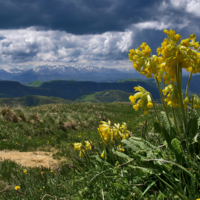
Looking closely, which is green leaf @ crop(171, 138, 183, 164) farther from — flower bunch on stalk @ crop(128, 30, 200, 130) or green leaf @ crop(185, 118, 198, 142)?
flower bunch on stalk @ crop(128, 30, 200, 130)

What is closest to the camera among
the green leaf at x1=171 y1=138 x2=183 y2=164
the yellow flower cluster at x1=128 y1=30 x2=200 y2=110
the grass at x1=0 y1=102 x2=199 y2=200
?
the yellow flower cluster at x1=128 y1=30 x2=200 y2=110

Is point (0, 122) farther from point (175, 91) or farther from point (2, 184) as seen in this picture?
point (175, 91)

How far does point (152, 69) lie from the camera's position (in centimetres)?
202

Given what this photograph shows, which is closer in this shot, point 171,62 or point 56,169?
point 171,62

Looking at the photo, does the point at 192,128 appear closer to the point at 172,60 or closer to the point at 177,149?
the point at 177,149

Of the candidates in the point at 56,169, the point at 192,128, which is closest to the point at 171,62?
the point at 192,128

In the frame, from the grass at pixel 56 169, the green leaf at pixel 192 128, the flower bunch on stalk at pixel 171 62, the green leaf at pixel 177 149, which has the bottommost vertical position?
the grass at pixel 56 169

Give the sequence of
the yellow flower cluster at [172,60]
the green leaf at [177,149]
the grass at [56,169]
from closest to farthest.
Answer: the yellow flower cluster at [172,60], the green leaf at [177,149], the grass at [56,169]

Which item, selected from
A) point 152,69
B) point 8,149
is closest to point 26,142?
point 8,149

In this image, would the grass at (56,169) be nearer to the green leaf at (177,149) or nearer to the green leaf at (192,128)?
the green leaf at (177,149)

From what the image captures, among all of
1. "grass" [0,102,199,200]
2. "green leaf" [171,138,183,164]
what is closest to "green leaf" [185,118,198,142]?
"green leaf" [171,138,183,164]

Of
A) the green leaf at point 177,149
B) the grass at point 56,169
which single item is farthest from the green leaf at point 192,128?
the grass at point 56,169

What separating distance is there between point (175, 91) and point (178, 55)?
1.37 feet

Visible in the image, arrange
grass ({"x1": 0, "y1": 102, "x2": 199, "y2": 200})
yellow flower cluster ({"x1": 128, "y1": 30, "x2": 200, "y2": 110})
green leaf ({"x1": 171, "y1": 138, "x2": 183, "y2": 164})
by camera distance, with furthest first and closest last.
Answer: grass ({"x1": 0, "y1": 102, "x2": 199, "y2": 200}) → green leaf ({"x1": 171, "y1": 138, "x2": 183, "y2": 164}) → yellow flower cluster ({"x1": 128, "y1": 30, "x2": 200, "y2": 110})
